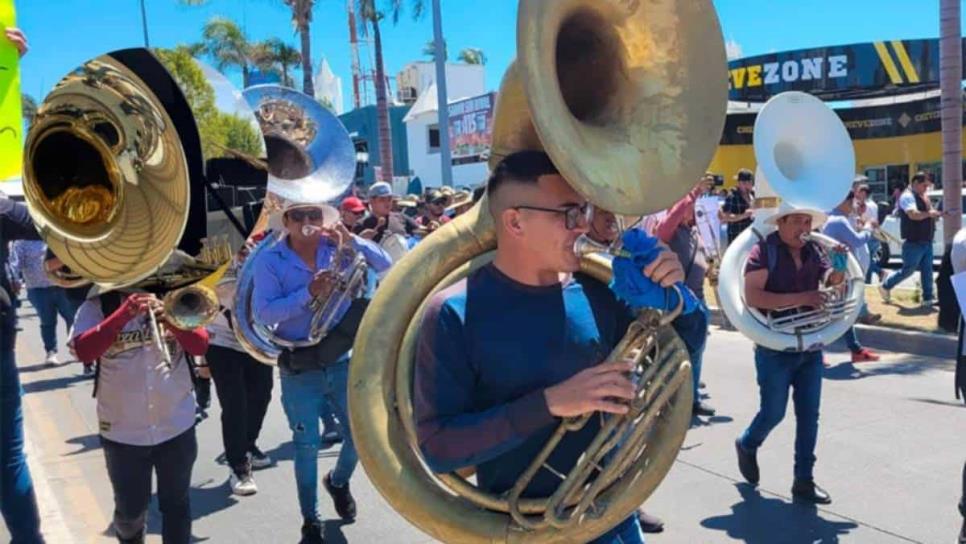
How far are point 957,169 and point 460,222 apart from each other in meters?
8.92

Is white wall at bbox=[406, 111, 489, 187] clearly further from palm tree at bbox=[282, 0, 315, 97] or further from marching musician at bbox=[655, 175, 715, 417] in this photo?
marching musician at bbox=[655, 175, 715, 417]

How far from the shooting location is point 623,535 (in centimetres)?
245

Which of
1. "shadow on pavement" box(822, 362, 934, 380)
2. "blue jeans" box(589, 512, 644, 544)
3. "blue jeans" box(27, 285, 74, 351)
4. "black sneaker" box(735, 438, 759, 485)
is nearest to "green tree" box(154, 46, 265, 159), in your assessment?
"blue jeans" box(589, 512, 644, 544)

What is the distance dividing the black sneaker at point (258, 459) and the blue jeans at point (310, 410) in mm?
1560

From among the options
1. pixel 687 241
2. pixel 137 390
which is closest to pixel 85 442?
pixel 137 390

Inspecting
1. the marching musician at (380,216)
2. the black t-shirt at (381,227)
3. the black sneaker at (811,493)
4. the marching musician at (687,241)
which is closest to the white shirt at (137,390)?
the marching musician at (687,241)

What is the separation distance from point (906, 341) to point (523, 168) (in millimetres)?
7404

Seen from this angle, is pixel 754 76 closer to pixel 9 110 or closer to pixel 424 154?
pixel 424 154

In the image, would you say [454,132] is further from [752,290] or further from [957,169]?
[752,290]

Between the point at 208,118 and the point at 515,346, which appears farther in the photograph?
the point at 208,118

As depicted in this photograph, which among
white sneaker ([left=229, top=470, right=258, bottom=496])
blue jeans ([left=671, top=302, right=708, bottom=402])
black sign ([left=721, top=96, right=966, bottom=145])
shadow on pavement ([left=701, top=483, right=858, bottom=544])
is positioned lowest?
shadow on pavement ([left=701, top=483, right=858, bottom=544])

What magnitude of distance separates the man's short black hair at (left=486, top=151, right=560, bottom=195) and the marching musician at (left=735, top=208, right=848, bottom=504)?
2.79 meters

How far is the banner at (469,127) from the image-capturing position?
107 feet

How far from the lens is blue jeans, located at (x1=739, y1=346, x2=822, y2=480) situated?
4430mm
